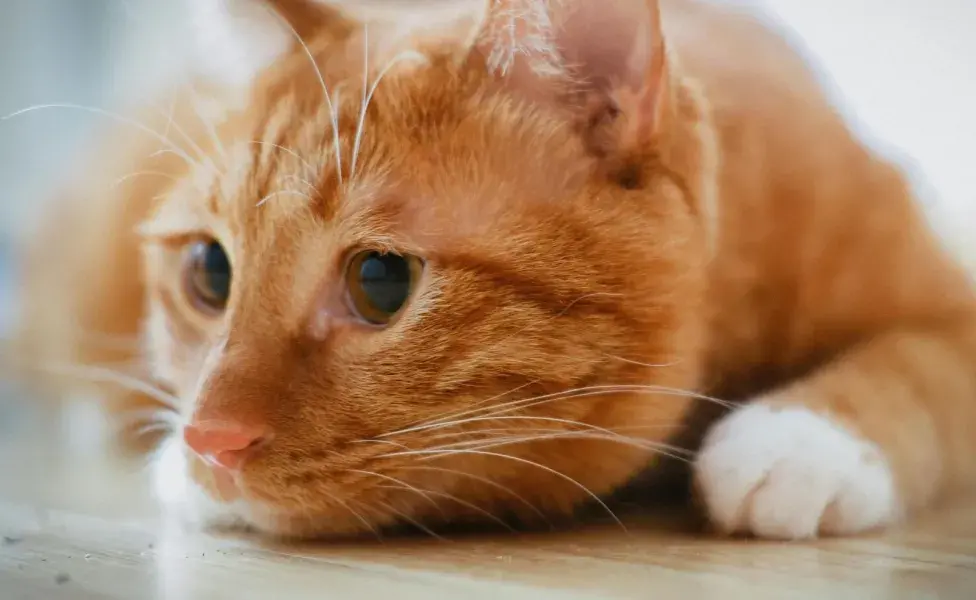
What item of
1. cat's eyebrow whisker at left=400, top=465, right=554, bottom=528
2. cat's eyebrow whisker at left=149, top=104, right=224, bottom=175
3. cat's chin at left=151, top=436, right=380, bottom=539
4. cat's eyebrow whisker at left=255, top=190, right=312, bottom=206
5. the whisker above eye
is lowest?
Result: cat's chin at left=151, top=436, right=380, bottom=539

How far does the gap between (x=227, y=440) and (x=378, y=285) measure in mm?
196

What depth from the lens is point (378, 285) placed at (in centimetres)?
81

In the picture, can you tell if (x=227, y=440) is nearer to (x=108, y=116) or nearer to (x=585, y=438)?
(x=585, y=438)

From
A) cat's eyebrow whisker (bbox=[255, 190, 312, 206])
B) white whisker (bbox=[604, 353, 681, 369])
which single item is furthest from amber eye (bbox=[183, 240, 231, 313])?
white whisker (bbox=[604, 353, 681, 369])

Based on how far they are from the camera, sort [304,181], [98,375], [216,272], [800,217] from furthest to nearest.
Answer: [98,375]
[800,217]
[216,272]
[304,181]

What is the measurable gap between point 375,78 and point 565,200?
0.24m

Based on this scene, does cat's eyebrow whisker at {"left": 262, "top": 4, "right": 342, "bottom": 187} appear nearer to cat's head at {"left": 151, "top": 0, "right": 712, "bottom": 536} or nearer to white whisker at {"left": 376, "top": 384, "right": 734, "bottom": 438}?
cat's head at {"left": 151, "top": 0, "right": 712, "bottom": 536}

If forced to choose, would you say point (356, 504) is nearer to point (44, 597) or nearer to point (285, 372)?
point (285, 372)

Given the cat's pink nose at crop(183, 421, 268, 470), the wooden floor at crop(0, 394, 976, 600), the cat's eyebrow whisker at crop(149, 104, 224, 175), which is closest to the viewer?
the wooden floor at crop(0, 394, 976, 600)

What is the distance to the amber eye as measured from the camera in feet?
3.13

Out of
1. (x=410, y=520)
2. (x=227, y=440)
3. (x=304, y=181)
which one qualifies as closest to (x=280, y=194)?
(x=304, y=181)

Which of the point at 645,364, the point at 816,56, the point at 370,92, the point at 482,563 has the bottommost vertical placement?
the point at 482,563

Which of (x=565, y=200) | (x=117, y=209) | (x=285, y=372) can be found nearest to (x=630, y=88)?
(x=565, y=200)

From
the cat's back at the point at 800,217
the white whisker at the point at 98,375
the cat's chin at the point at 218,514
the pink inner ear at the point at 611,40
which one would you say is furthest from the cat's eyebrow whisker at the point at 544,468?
the white whisker at the point at 98,375
